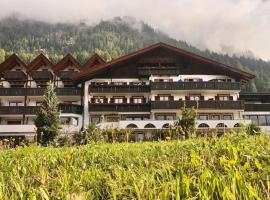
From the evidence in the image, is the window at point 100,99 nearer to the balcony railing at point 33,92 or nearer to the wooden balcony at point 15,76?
the balcony railing at point 33,92

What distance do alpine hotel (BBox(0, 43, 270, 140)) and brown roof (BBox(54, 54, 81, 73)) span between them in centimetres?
12

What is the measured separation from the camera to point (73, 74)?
4788cm

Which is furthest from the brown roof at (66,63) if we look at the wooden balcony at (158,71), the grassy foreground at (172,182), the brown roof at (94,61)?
the grassy foreground at (172,182)

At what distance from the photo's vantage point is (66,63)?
48.5 m

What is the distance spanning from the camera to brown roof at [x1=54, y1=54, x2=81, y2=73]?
47.6 metres

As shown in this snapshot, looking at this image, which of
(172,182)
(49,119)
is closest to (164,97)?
(49,119)

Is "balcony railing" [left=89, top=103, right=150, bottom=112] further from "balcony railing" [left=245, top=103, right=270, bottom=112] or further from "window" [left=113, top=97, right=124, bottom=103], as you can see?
"balcony railing" [left=245, top=103, right=270, bottom=112]

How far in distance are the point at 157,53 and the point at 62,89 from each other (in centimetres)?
1216

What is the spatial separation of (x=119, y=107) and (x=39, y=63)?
12500 mm

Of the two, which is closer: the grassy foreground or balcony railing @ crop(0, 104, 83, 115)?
the grassy foreground

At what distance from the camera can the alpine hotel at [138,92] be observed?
4325 cm

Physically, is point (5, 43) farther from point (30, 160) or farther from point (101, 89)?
point (30, 160)

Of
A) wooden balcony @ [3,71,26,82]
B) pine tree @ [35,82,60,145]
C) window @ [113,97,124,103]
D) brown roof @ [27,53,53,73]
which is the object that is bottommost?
pine tree @ [35,82,60,145]

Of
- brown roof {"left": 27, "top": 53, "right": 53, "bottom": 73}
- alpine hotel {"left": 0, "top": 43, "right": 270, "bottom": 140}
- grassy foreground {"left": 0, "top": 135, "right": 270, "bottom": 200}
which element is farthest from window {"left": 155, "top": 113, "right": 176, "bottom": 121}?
grassy foreground {"left": 0, "top": 135, "right": 270, "bottom": 200}
